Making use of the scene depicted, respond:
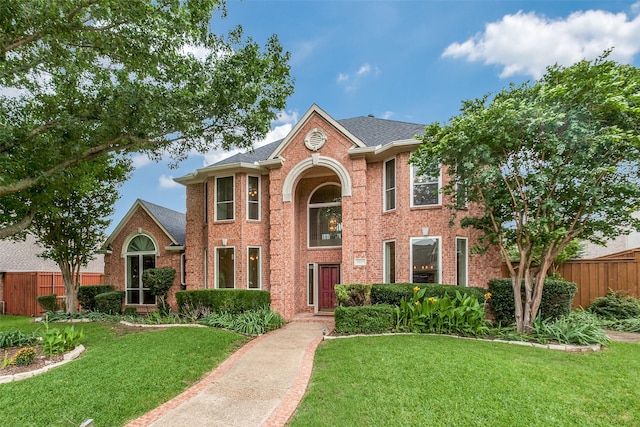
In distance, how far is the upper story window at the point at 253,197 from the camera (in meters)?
13.7

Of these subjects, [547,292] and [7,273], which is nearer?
[547,292]

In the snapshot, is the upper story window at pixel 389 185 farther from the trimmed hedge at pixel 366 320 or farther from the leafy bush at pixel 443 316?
the trimmed hedge at pixel 366 320

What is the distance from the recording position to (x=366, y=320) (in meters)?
→ 9.23

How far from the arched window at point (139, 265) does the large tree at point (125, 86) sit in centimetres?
740

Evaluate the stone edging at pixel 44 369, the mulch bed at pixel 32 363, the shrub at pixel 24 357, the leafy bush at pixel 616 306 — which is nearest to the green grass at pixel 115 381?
the stone edging at pixel 44 369

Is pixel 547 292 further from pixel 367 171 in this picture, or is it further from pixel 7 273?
pixel 7 273

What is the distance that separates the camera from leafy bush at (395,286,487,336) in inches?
337

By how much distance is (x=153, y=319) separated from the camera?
11664 mm

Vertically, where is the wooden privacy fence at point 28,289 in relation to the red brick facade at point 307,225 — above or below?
below

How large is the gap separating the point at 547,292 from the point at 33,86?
1484cm

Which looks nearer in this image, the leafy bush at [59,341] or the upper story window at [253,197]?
the leafy bush at [59,341]

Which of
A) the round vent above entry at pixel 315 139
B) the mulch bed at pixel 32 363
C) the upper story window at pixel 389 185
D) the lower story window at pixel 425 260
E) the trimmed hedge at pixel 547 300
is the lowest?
the mulch bed at pixel 32 363

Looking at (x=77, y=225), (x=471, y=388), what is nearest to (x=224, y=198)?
(x=77, y=225)

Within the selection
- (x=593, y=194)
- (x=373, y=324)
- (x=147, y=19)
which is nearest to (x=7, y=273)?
(x=147, y=19)
